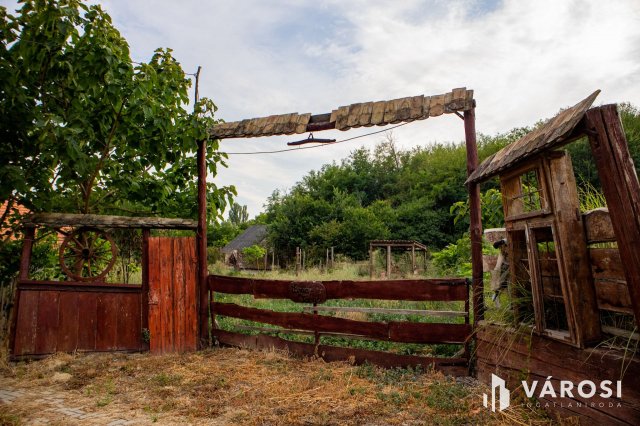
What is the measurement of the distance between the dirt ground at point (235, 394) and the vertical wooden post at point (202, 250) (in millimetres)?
884

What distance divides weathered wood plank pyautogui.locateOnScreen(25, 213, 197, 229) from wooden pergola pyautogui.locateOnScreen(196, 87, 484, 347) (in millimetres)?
609

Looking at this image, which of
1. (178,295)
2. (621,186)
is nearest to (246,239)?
(178,295)

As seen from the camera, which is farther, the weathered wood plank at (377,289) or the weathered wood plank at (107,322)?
the weathered wood plank at (107,322)

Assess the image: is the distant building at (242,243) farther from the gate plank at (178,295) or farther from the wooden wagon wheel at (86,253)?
the gate plank at (178,295)

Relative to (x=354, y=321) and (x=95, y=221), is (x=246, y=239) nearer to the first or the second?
(x=95, y=221)

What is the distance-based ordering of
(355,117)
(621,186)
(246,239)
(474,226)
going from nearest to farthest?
(621,186) < (474,226) < (355,117) < (246,239)

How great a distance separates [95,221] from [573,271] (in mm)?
6315

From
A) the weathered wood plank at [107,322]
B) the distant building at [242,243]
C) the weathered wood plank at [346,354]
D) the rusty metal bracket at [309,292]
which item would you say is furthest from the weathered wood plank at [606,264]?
the distant building at [242,243]

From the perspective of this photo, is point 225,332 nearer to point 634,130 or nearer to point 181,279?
point 181,279

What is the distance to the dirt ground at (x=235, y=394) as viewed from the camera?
3.69 m

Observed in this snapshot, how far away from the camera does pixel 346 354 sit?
5.53 metres

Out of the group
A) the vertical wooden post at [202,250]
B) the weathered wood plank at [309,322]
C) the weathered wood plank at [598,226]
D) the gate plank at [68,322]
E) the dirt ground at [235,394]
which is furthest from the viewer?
the vertical wooden post at [202,250]

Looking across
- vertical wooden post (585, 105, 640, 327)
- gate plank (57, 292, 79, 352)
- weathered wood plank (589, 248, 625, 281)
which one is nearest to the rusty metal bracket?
gate plank (57, 292, 79, 352)

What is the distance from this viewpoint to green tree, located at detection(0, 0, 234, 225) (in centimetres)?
560
